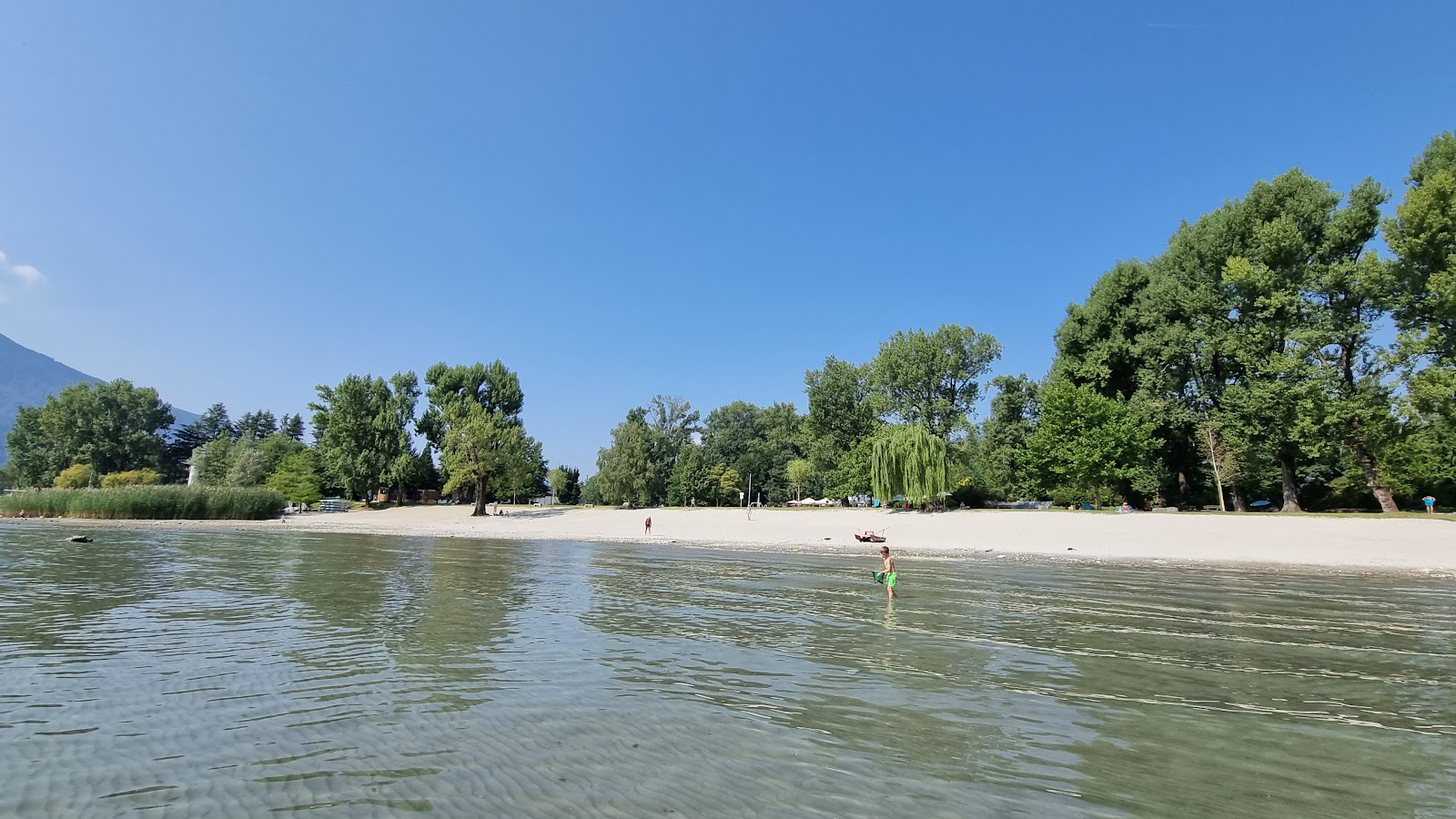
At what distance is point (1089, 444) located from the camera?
4853cm

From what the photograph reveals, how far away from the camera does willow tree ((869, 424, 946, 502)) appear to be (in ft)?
171

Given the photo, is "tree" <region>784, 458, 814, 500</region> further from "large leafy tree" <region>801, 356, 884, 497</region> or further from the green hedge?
the green hedge

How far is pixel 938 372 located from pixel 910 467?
14.6 m

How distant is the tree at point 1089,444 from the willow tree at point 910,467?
308 inches

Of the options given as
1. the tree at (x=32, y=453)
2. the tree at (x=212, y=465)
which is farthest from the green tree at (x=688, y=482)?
the tree at (x=32, y=453)

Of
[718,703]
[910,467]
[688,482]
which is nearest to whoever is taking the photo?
[718,703]

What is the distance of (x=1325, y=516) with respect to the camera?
34719 mm

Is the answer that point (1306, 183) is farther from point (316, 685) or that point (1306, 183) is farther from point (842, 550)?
point (316, 685)

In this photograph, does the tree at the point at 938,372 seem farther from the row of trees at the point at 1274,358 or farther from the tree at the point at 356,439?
the tree at the point at 356,439

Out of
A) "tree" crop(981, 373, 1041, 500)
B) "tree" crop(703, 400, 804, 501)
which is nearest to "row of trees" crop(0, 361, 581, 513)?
"tree" crop(703, 400, 804, 501)

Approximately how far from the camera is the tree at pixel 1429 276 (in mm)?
32625

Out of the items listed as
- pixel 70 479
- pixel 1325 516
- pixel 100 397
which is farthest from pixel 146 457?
pixel 1325 516

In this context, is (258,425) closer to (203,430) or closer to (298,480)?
(203,430)

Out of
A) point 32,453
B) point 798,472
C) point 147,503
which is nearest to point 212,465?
point 147,503
